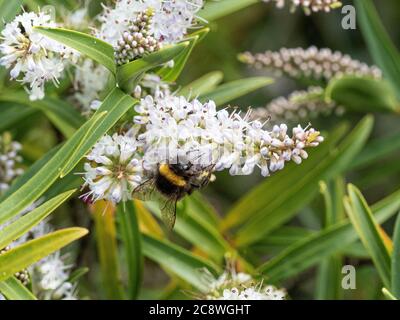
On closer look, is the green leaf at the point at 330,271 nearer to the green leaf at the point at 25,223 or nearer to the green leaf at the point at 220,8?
the green leaf at the point at 220,8

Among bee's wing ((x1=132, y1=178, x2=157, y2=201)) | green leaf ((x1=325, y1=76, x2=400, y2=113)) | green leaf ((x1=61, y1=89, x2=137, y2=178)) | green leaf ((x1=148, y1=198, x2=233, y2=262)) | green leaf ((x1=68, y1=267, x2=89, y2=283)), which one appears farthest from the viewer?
green leaf ((x1=325, y1=76, x2=400, y2=113))

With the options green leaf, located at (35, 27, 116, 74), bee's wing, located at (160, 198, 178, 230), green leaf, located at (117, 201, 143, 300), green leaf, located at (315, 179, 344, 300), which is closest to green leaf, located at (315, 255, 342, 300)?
green leaf, located at (315, 179, 344, 300)

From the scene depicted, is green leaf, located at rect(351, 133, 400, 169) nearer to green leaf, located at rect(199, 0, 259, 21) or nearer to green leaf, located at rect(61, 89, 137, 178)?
green leaf, located at rect(199, 0, 259, 21)

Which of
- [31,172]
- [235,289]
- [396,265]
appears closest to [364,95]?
[396,265]

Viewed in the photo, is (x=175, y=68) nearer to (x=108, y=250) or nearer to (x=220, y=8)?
(x=220, y=8)

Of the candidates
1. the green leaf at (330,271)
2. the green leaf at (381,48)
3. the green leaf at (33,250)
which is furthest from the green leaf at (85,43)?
the green leaf at (381,48)

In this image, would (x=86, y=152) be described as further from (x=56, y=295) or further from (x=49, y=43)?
(x=56, y=295)
